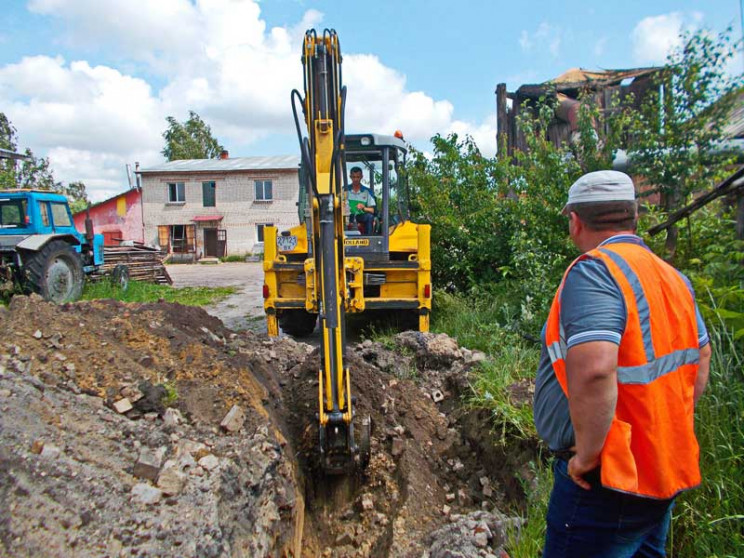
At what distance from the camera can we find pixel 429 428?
4.18m

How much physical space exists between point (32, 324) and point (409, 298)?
402 cm

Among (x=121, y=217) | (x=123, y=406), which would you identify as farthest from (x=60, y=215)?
(x=121, y=217)

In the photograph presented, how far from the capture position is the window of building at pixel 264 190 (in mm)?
29203

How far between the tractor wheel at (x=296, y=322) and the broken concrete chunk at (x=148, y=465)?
475 centimetres

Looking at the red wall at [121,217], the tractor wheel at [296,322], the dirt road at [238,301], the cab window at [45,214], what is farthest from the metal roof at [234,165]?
the tractor wheel at [296,322]

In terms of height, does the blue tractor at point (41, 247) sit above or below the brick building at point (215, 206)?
below

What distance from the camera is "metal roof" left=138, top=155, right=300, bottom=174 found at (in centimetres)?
2900

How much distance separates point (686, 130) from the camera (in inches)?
191

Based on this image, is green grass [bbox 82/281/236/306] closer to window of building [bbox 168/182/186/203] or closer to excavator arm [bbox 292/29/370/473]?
excavator arm [bbox 292/29/370/473]

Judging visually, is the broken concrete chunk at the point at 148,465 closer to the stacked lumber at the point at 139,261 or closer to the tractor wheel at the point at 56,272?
the tractor wheel at the point at 56,272

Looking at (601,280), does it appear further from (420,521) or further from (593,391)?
(420,521)

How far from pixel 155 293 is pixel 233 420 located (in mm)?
10655

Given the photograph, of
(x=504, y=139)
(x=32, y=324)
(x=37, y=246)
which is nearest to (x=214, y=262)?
(x=37, y=246)

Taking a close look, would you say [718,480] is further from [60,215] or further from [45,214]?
[60,215]
